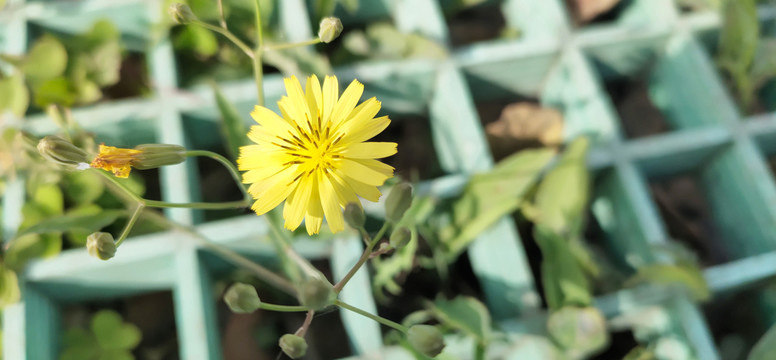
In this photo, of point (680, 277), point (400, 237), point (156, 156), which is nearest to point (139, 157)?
point (156, 156)

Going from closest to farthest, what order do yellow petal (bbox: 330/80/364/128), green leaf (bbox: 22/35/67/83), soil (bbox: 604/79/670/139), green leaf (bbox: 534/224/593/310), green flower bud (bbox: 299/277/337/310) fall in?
green flower bud (bbox: 299/277/337/310) < yellow petal (bbox: 330/80/364/128) < green leaf (bbox: 534/224/593/310) < green leaf (bbox: 22/35/67/83) < soil (bbox: 604/79/670/139)

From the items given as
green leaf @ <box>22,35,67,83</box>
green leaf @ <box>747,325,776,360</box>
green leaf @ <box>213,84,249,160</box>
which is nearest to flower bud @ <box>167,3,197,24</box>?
green leaf @ <box>213,84,249,160</box>

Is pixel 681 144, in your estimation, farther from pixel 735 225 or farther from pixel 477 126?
pixel 477 126

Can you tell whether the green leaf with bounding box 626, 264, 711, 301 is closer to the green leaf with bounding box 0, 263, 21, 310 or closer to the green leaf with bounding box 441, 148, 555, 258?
the green leaf with bounding box 441, 148, 555, 258

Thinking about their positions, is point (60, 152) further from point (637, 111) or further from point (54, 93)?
point (637, 111)

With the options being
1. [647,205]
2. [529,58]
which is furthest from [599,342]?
[529,58]

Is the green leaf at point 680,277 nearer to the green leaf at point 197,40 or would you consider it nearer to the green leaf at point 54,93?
the green leaf at point 197,40

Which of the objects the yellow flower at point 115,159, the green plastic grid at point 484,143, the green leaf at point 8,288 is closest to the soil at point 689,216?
the green plastic grid at point 484,143
